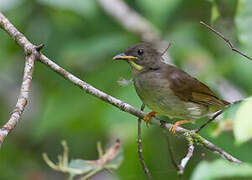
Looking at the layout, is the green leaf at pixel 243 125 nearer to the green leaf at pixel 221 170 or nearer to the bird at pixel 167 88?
the green leaf at pixel 221 170

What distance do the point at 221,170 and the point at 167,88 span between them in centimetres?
233

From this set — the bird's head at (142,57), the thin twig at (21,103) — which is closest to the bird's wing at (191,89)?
the bird's head at (142,57)

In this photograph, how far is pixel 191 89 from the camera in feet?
15.6

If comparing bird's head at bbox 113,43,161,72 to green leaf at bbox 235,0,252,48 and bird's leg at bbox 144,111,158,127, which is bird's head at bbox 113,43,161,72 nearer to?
bird's leg at bbox 144,111,158,127

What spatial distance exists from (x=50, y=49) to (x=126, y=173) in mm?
1566

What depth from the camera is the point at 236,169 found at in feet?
7.23

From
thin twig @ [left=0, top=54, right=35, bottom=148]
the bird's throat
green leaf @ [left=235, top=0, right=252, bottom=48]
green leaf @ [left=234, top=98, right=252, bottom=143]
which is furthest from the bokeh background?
green leaf @ [left=234, top=98, right=252, bottom=143]

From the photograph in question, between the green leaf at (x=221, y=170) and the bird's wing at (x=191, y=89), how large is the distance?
2.29 m

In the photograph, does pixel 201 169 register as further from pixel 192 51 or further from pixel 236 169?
pixel 192 51

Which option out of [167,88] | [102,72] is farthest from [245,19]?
[102,72]

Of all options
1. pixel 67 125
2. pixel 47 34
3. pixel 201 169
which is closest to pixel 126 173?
pixel 67 125

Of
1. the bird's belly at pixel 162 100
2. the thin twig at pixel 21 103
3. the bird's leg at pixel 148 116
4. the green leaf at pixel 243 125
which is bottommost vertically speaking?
the green leaf at pixel 243 125

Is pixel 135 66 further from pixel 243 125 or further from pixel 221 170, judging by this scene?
pixel 243 125

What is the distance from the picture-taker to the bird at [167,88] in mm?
4391
